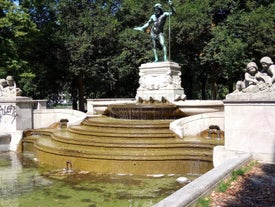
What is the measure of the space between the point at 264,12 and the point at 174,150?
20325mm

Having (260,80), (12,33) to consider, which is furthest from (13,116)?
(12,33)

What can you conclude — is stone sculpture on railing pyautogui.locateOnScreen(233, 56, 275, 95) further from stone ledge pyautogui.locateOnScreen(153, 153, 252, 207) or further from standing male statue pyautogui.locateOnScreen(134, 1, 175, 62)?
standing male statue pyautogui.locateOnScreen(134, 1, 175, 62)

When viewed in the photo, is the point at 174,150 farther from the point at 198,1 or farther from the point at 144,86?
the point at 198,1

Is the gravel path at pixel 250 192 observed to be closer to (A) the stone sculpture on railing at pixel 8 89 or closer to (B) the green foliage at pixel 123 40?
(A) the stone sculpture on railing at pixel 8 89

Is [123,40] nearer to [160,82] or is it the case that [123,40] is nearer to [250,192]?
[160,82]

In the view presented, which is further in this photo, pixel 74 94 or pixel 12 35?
pixel 74 94

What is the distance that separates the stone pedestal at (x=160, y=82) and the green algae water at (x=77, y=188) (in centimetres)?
770

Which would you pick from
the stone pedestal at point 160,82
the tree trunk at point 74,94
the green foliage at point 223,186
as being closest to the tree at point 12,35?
the tree trunk at point 74,94

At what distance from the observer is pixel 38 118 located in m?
16.1

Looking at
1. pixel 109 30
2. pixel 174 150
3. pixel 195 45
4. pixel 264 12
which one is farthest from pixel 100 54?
pixel 174 150

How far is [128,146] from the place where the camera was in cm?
1037

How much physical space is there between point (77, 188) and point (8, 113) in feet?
25.9

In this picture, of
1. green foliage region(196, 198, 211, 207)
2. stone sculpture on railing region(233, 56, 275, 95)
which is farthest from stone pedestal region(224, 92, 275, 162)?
green foliage region(196, 198, 211, 207)

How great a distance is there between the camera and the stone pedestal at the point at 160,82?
16688 millimetres
